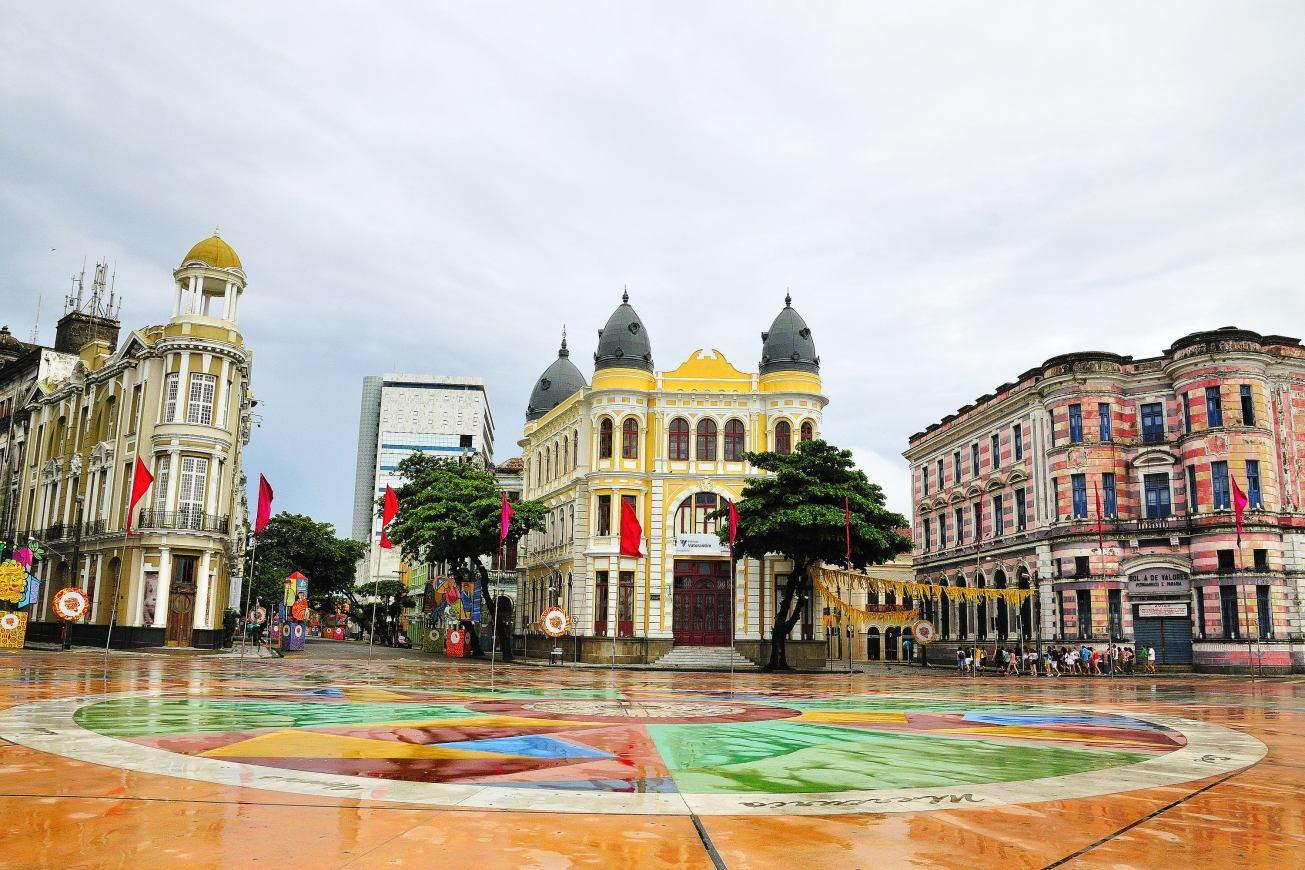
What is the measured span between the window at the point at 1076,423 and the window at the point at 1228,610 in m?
8.88

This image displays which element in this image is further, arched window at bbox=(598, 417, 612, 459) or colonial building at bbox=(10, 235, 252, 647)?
arched window at bbox=(598, 417, 612, 459)

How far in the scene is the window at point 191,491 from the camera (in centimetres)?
4694

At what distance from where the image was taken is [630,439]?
167 feet

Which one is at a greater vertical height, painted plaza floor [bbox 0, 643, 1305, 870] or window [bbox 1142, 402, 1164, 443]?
window [bbox 1142, 402, 1164, 443]

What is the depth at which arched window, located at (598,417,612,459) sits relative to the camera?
5075cm

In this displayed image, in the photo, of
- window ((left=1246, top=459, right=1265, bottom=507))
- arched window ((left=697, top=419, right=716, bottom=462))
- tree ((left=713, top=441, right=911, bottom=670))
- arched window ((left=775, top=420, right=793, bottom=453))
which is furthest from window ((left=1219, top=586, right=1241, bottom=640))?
arched window ((left=697, top=419, right=716, bottom=462))

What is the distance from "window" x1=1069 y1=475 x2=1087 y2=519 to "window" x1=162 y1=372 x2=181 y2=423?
142 ft

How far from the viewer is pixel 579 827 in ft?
26.0

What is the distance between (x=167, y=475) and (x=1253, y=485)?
50012 millimetres

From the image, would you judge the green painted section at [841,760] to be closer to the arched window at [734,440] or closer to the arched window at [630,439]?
the arched window at [630,439]

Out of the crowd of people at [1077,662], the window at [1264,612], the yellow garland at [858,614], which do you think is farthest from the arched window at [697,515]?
the window at [1264,612]

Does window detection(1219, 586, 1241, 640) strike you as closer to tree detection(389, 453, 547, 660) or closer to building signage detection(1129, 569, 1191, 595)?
building signage detection(1129, 569, 1191, 595)

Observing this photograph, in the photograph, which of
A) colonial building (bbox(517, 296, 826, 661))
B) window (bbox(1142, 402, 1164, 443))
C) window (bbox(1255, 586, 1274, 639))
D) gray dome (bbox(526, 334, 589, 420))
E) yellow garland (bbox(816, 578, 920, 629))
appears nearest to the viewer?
window (bbox(1255, 586, 1274, 639))

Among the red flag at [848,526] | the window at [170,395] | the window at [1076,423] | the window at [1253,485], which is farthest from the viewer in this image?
the window at [170,395]
